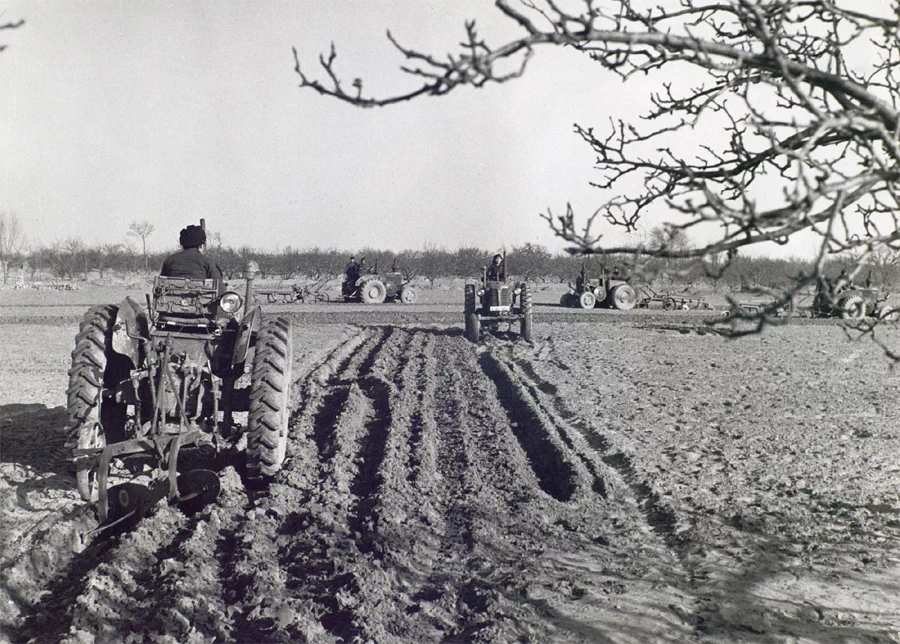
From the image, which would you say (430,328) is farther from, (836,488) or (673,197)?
(673,197)

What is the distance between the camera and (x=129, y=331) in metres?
5.44

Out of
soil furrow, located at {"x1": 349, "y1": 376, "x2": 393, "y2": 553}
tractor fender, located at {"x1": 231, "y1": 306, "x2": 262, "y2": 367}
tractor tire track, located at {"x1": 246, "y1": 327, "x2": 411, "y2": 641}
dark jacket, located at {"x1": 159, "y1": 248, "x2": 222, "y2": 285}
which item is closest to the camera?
tractor tire track, located at {"x1": 246, "y1": 327, "x2": 411, "y2": 641}

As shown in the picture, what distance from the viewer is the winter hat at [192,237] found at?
20.0 feet

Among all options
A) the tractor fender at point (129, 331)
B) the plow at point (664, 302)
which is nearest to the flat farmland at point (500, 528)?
the tractor fender at point (129, 331)

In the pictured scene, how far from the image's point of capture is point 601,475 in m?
6.29

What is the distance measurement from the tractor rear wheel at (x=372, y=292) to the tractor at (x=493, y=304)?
38.4 ft

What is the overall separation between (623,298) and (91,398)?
846 inches

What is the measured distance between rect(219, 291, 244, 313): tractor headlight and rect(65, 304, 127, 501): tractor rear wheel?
0.84m

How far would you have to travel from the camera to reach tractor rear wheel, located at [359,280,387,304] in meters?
26.9

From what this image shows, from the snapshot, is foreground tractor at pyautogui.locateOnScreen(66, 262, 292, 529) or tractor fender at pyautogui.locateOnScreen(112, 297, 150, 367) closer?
foreground tractor at pyautogui.locateOnScreen(66, 262, 292, 529)

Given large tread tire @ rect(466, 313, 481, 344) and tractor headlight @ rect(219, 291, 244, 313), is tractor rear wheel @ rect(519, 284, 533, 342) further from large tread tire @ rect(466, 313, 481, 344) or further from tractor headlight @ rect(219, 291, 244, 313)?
tractor headlight @ rect(219, 291, 244, 313)

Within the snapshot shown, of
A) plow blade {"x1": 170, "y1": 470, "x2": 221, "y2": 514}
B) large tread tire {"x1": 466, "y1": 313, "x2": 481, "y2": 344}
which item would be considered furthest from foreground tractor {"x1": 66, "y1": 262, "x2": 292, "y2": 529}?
large tread tire {"x1": 466, "y1": 313, "x2": 481, "y2": 344}

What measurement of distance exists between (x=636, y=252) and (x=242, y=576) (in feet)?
10.1

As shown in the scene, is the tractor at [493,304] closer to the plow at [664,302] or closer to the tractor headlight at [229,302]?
the tractor headlight at [229,302]
